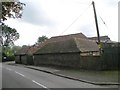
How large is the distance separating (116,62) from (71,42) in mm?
12720

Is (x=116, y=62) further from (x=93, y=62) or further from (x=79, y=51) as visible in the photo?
(x=79, y=51)

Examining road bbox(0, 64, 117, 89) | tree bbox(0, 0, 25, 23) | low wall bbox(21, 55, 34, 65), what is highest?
tree bbox(0, 0, 25, 23)

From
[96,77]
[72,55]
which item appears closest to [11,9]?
[96,77]

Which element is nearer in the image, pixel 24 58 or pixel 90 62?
pixel 90 62

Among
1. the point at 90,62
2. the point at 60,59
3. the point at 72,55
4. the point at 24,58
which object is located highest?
the point at 72,55

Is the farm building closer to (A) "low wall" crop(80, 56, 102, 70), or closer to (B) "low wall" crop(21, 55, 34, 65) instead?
(B) "low wall" crop(21, 55, 34, 65)

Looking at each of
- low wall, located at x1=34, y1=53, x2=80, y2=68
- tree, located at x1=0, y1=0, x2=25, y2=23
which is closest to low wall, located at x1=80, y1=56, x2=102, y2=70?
low wall, located at x1=34, y1=53, x2=80, y2=68

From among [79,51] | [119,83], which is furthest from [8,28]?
[79,51]

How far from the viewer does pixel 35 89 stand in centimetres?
1666

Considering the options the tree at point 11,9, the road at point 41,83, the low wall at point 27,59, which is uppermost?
the tree at point 11,9

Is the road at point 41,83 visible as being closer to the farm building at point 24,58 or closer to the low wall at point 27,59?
the low wall at point 27,59

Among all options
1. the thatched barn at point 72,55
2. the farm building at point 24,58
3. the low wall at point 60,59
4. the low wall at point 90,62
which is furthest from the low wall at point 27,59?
the low wall at point 90,62

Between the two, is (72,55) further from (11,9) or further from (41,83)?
(11,9)

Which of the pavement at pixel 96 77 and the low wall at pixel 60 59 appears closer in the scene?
the pavement at pixel 96 77
